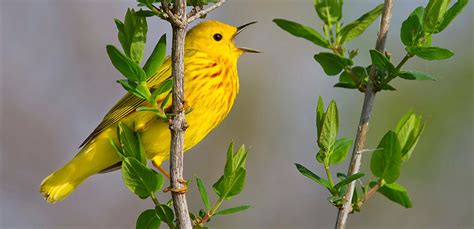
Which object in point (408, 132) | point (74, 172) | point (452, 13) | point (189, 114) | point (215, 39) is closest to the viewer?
point (452, 13)

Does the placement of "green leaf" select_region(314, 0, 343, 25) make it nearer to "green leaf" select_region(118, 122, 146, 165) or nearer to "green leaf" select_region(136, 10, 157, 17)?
"green leaf" select_region(136, 10, 157, 17)

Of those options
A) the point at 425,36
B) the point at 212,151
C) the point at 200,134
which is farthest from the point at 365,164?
the point at 425,36

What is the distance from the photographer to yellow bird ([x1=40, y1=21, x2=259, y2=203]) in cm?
355

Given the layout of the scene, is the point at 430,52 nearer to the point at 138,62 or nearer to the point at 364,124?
the point at 364,124

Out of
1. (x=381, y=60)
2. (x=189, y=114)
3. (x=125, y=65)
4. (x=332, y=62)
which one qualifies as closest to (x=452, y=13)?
(x=381, y=60)

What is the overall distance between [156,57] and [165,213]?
479 mm

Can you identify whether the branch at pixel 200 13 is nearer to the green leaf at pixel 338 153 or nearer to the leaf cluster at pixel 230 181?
the leaf cluster at pixel 230 181

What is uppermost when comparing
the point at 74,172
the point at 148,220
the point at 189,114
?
the point at 189,114

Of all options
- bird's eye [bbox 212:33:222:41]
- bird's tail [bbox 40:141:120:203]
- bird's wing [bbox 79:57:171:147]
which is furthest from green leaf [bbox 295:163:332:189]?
bird's eye [bbox 212:33:222:41]

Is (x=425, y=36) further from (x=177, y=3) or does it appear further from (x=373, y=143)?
(x=373, y=143)

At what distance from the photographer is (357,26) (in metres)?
2.03

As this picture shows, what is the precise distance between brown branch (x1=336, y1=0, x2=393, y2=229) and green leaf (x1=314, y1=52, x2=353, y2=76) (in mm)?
85

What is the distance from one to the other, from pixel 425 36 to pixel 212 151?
13.1 feet

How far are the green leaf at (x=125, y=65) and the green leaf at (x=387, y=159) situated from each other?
2.38 feet
